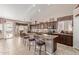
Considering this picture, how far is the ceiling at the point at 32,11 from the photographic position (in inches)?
109

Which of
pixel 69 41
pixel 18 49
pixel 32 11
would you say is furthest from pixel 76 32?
pixel 18 49

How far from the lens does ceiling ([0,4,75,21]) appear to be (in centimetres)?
277

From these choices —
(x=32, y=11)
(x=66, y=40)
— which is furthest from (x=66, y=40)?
(x=32, y=11)

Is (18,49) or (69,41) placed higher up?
(69,41)

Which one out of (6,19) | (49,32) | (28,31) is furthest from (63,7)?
(6,19)

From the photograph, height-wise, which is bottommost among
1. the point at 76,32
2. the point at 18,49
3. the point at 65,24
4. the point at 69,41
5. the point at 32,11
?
the point at 18,49

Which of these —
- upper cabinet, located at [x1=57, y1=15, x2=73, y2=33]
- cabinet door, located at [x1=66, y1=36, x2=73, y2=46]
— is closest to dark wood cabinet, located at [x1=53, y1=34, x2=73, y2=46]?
cabinet door, located at [x1=66, y1=36, x2=73, y2=46]

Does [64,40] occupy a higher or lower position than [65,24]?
lower

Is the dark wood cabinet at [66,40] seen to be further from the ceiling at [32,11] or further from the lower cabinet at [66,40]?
the ceiling at [32,11]

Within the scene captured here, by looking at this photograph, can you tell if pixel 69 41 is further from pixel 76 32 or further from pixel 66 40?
pixel 76 32

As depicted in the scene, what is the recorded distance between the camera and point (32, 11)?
2.80m

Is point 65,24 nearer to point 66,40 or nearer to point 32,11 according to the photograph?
point 66,40

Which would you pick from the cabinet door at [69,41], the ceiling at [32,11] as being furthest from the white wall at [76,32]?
the ceiling at [32,11]
